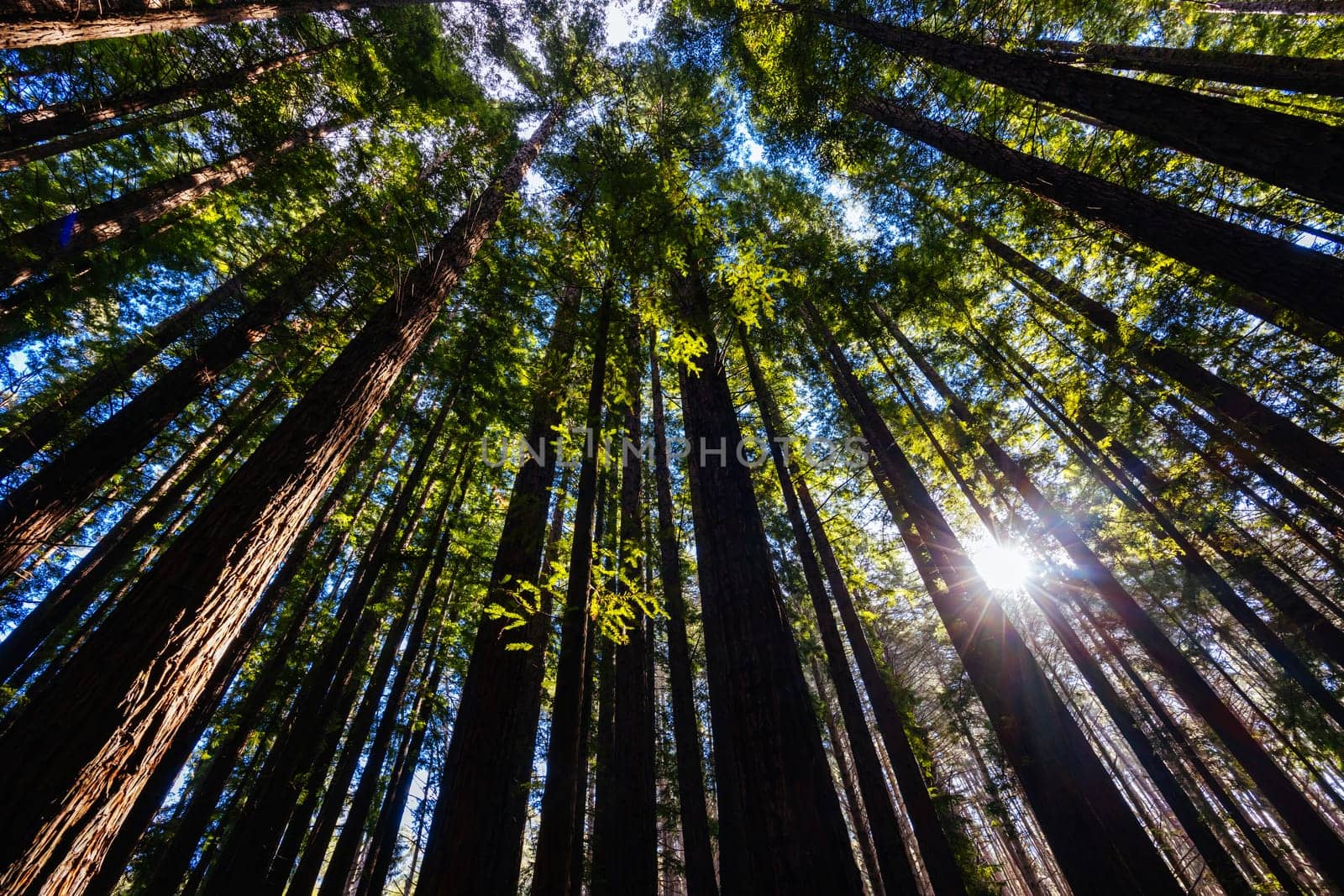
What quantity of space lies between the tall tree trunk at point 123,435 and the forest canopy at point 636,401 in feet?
0.21

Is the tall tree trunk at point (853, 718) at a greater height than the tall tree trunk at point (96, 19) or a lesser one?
lesser

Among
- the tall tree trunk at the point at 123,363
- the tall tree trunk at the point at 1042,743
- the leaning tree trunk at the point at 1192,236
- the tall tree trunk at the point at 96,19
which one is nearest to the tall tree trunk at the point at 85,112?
the tall tree trunk at the point at 96,19

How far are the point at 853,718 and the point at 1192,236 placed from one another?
7.10 meters

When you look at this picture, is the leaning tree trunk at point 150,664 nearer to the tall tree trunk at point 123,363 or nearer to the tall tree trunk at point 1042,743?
the tall tree trunk at point 123,363

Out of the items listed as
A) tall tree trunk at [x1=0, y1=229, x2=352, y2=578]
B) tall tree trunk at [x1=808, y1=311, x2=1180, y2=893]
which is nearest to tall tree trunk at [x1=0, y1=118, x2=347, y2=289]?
tall tree trunk at [x1=0, y1=229, x2=352, y2=578]

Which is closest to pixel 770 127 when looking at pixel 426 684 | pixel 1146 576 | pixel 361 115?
pixel 361 115

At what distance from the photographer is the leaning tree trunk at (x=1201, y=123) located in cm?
310

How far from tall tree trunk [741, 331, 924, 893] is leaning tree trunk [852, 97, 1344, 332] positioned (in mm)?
3914

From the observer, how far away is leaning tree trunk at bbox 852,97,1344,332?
334cm

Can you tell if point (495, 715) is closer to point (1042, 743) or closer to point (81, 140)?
point (1042, 743)

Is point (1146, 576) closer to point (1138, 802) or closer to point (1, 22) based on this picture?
point (1138, 802)

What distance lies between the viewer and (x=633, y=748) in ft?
20.7

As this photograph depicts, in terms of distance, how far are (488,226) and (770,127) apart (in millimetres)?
7507

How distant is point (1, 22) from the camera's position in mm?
3502
